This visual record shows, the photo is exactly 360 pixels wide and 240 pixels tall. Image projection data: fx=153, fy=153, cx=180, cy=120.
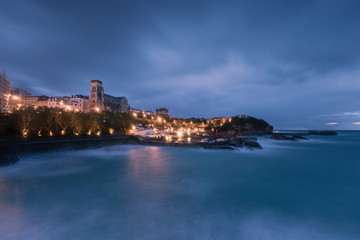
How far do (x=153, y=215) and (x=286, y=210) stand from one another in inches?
278

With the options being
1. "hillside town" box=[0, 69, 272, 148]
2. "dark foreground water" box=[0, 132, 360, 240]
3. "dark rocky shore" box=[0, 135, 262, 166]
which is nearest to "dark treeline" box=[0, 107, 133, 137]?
"hillside town" box=[0, 69, 272, 148]

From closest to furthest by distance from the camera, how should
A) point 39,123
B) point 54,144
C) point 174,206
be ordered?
point 174,206 → point 54,144 → point 39,123

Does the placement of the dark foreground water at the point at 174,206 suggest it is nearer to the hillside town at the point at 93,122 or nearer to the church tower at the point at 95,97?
the hillside town at the point at 93,122

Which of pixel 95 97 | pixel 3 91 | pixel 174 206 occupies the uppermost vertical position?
pixel 95 97

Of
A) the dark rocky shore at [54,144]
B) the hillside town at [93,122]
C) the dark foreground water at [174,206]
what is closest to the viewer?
the dark foreground water at [174,206]

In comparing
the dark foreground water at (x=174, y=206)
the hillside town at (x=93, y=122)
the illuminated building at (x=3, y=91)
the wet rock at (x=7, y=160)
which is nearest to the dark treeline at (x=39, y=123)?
the hillside town at (x=93, y=122)

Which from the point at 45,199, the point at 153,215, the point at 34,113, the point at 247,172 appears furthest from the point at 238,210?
the point at 34,113

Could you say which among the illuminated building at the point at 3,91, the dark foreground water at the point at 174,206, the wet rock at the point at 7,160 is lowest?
the dark foreground water at the point at 174,206

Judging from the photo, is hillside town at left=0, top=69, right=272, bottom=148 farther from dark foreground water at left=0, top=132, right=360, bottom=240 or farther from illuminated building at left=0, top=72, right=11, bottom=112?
dark foreground water at left=0, top=132, right=360, bottom=240

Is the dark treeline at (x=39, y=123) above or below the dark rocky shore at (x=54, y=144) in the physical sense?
above

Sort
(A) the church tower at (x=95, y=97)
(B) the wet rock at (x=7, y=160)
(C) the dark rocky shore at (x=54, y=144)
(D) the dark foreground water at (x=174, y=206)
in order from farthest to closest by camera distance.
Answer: (A) the church tower at (x=95, y=97), (C) the dark rocky shore at (x=54, y=144), (B) the wet rock at (x=7, y=160), (D) the dark foreground water at (x=174, y=206)

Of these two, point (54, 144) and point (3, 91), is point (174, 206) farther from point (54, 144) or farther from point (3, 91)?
point (3, 91)

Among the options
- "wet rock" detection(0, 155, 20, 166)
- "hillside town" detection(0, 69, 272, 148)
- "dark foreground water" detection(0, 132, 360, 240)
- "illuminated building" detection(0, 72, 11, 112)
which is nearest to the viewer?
"dark foreground water" detection(0, 132, 360, 240)

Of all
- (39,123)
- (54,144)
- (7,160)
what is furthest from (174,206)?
(39,123)
